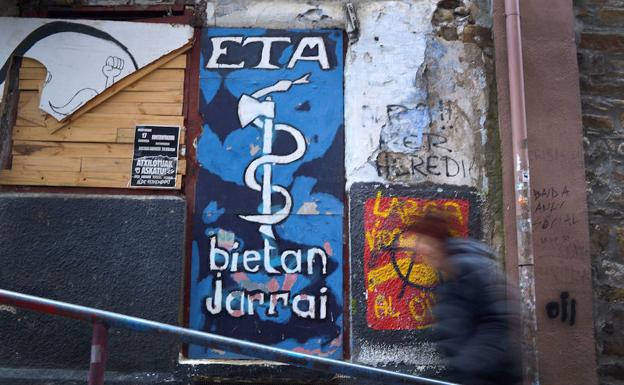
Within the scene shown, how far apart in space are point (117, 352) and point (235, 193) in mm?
1344

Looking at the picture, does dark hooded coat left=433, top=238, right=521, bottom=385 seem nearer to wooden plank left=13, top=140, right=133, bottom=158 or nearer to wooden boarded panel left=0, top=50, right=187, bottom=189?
wooden boarded panel left=0, top=50, right=187, bottom=189

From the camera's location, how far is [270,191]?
501 cm

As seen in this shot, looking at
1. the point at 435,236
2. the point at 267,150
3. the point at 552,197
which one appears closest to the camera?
the point at 435,236

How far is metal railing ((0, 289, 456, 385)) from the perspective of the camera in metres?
2.51

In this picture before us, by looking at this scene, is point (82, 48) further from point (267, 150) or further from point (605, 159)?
point (605, 159)

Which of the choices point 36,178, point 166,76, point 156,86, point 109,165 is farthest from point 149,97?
point 36,178

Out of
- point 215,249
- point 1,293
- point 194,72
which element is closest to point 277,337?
point 215,249

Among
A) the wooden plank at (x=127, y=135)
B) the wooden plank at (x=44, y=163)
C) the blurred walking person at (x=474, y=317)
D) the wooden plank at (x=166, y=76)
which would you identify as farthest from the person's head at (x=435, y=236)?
the wooden plank at (x=44, y=163)

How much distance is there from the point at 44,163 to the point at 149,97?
0.88m

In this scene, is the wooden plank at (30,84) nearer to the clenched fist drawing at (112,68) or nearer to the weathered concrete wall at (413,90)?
the clenched fist drawing at (112,68)

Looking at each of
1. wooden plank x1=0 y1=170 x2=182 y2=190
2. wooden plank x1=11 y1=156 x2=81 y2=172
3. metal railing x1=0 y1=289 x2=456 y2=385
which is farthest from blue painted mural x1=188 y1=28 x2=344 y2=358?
metal railing x1=0 y1=289 x2=456 y2=385

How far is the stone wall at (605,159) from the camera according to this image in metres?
4.77

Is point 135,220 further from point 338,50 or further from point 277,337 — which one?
point 338,50

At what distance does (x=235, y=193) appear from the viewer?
5020 mm
